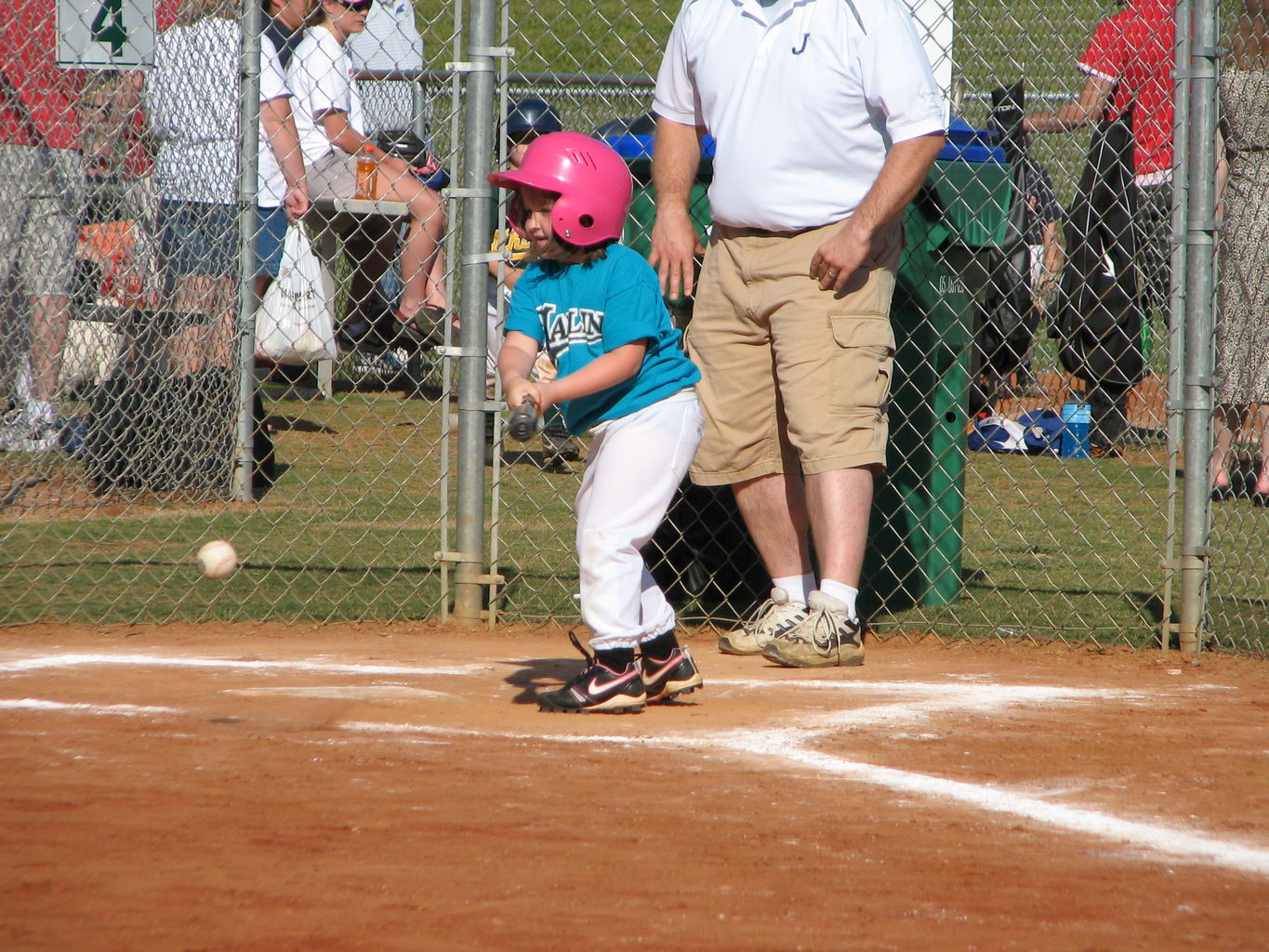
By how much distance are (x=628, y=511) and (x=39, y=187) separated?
4747 mm

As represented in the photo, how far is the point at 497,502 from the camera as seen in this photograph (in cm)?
522

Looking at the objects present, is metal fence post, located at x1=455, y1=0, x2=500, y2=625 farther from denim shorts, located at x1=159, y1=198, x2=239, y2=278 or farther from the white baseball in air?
denim shorts, located at x1=159, y1=198, x2=239, y2=278

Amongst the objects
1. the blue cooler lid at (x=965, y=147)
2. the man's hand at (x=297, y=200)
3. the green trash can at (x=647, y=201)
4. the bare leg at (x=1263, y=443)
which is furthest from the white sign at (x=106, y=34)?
the bare leg at (x=1263, y=443)

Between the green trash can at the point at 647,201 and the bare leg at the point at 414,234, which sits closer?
the green trash can at the point at 647,201

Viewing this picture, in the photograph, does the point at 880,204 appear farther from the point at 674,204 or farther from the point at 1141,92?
the point at 1141,92

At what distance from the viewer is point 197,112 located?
718 centimetres

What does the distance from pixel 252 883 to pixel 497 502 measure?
9.19 ft

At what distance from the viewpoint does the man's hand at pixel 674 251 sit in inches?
186

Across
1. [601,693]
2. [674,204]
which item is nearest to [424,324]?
[674,204]

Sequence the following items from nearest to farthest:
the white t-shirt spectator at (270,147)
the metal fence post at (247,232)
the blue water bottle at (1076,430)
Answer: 1. the metal fence post at (247,232)
2. the white t-shirt spectator at (270,147)
3. the blue water bottle at (1076,430)

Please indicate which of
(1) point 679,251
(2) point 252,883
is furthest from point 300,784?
(1) point 679,251

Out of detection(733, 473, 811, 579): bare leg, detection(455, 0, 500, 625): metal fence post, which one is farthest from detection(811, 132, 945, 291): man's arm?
detection(455, 0, 500, 625): metal fence post

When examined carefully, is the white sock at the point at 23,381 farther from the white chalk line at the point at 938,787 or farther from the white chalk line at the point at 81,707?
the white chalk line at the point at 938,787

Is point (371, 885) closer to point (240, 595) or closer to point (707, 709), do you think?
point (707, 709)
